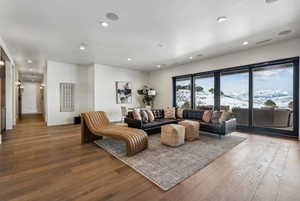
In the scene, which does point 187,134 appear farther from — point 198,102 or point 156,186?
point 198,102

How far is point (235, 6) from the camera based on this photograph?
100 inches

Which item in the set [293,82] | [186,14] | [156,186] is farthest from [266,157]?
[186,14]

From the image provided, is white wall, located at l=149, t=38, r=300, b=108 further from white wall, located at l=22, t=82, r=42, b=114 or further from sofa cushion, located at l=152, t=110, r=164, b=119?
white wall, located at l=22, t=82, r=42, b=114

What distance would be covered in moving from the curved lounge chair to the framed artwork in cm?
351

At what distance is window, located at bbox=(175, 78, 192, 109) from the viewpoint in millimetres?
6871

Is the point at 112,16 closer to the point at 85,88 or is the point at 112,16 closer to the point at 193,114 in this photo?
the point at 193,114

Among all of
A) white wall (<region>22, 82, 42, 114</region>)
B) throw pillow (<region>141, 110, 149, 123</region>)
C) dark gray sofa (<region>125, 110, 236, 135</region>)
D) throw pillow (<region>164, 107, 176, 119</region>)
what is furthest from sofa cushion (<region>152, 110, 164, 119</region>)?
white wall (<region>22, 82, 42, 114</region>)

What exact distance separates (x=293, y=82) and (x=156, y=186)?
5.18m

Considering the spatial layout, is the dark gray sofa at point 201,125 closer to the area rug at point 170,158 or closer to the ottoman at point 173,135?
the area rug at point 170,158

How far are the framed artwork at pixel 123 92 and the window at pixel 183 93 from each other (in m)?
2.71

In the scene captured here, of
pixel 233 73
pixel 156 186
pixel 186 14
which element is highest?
pixel 186 14

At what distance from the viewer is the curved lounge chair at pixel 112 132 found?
2917mm

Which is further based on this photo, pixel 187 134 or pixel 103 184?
pixel 187 134

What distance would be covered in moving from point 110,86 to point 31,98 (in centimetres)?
870
